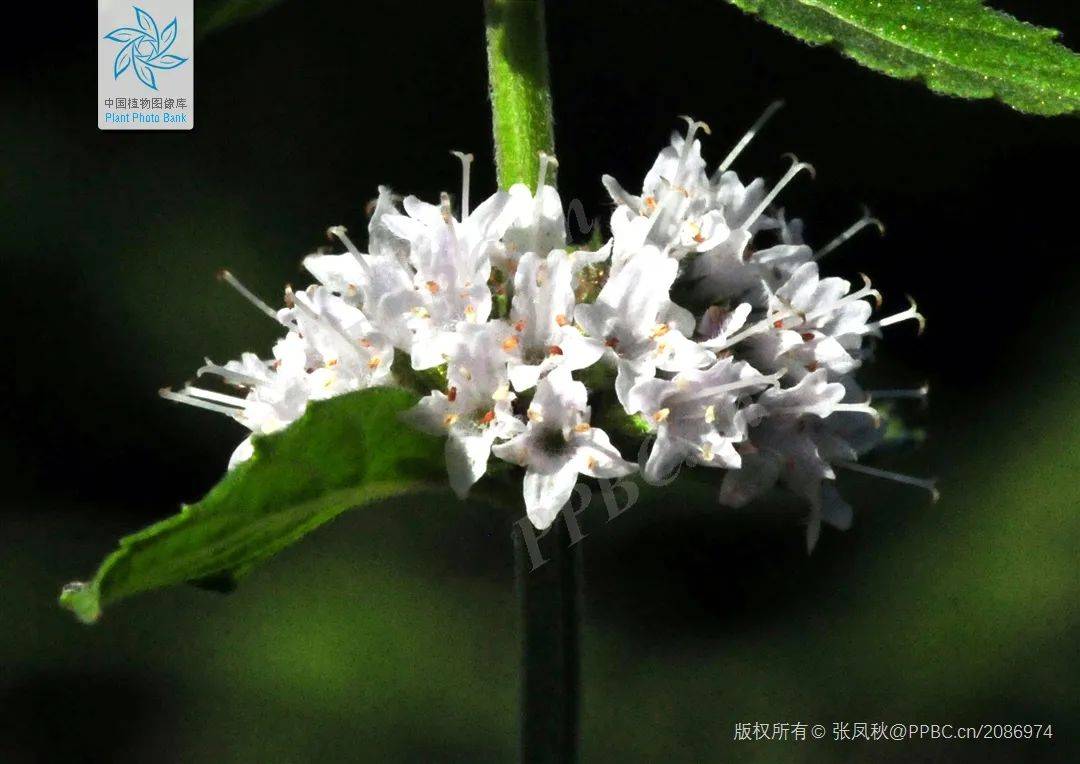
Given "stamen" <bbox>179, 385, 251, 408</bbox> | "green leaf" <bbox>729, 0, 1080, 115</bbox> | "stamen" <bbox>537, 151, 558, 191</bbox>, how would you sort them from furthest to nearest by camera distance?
"stamen" <bbox>179, 385, 251, 408</bbox>
"stamen" <bbox>537, 151, 558, 191</bbox>
"green leaf" <bbox>729, 0, 1080, 115</bbox>

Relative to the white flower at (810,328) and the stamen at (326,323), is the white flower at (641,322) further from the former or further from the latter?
the stamen at (326,323)

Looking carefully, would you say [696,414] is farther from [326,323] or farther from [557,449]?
[326,323]

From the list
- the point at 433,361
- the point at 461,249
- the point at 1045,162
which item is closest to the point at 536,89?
the point at 461,249

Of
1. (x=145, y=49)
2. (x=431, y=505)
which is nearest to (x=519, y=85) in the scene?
(x=145, y=49)

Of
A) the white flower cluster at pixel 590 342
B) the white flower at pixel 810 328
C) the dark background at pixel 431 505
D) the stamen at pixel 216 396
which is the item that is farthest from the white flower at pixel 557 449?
the dark background at pixel 431 505

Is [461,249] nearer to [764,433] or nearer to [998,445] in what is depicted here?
[764,433]

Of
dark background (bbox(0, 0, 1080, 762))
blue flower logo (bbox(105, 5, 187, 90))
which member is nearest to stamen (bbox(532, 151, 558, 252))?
blue flower logo (bbox(105, 5, 187, 90))

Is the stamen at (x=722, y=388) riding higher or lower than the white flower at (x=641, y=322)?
lower

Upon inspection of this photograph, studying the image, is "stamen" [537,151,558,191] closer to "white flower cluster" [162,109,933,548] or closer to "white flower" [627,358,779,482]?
"white flower cluster" [162,109,933,548]

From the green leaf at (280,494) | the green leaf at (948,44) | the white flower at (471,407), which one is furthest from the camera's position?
the white flower at (471,407)
